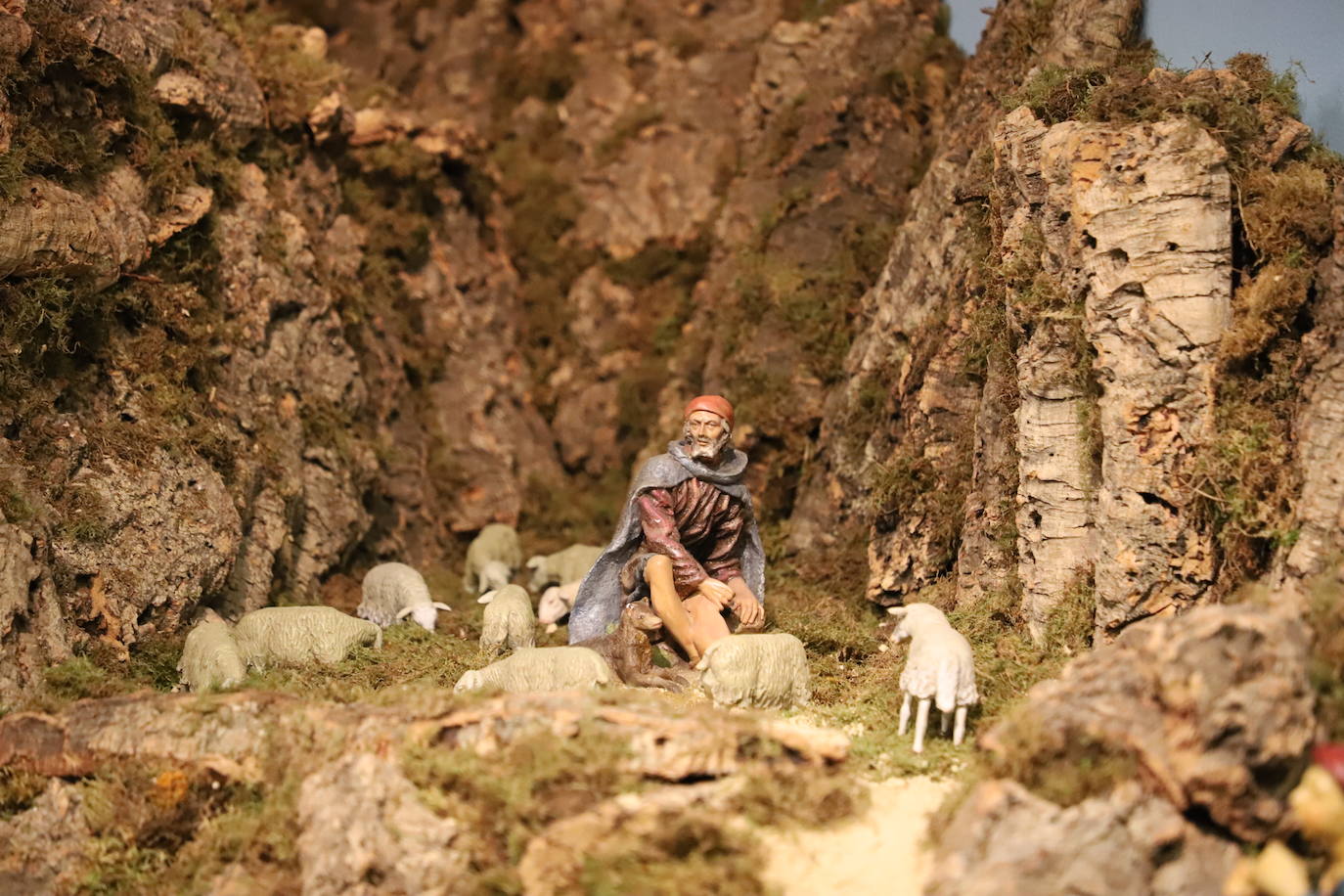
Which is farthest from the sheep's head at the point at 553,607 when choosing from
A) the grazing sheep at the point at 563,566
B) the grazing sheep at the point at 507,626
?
the grazing sheep at the point at 507,626

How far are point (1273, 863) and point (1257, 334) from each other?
396 cm

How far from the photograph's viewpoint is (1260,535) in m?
8.30

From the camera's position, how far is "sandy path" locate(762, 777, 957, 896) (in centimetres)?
668

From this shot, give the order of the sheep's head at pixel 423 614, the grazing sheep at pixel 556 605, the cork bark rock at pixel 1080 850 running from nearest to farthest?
the cork bark rock at pixel 1080 850 < the sheep's head at pixel 423 614 < the grazing sheep at pixel 556 605

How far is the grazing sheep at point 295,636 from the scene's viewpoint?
386 inches

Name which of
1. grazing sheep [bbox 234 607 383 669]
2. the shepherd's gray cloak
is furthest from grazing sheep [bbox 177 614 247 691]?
the shepherd's gray cloak

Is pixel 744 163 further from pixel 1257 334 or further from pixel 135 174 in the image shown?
pixel 1257 334

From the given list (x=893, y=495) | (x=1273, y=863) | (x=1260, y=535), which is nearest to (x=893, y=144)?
(x=893, y=495)

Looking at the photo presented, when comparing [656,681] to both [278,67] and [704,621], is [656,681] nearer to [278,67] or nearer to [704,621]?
[704,621]

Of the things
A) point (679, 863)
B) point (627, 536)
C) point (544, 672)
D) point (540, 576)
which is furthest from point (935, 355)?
point (679, 863)

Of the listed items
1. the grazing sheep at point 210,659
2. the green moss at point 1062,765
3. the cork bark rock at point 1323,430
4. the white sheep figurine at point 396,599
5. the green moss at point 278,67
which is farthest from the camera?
the green moss at point 278,67

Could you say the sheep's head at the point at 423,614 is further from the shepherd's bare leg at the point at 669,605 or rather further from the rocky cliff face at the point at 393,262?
the shepherd's bare leg at the point at 669,605

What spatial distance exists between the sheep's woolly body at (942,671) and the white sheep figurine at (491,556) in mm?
5704

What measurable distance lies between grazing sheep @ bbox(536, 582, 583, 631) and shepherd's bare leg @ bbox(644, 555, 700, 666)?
8.23 ft
